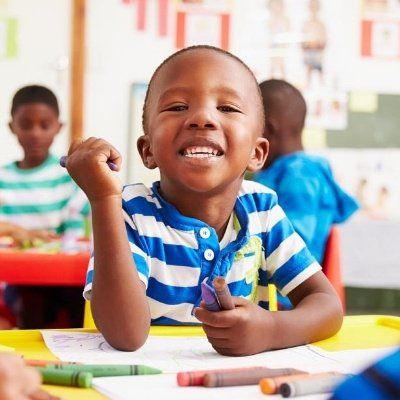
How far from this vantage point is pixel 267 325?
0.90 m

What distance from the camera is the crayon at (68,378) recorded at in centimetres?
67

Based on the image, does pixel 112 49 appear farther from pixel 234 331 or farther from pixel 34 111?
pixel 234 331

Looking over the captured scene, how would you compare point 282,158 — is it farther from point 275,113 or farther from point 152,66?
point 152,66

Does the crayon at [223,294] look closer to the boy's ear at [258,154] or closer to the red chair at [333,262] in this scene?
the boy's ear at [258,154]

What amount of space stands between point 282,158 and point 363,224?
1.92 meters

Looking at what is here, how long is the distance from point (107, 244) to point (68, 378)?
275 millimetres

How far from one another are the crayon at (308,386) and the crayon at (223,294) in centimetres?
16

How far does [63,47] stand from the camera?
3.92 metres

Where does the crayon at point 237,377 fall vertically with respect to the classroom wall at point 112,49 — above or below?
below

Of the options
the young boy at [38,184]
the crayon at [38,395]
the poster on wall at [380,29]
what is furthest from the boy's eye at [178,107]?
the poster on wall at [380,29]

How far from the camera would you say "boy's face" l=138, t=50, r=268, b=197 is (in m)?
1.06

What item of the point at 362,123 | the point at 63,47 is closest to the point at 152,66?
the point at 63,47

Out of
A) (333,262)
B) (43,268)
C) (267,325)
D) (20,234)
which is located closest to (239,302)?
(267,325)

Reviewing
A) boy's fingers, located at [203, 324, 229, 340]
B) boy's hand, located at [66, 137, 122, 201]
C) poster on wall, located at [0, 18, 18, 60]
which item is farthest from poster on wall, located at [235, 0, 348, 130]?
boy's fingers, located at [203, 324, 229, 340]
